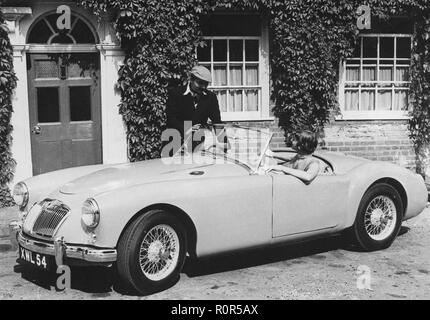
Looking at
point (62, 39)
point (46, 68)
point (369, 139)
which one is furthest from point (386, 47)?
point (46, 68)

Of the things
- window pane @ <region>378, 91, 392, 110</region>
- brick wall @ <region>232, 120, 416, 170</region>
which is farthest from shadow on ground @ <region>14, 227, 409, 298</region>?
window pane @ <region>378, 91, 392, 110</region>

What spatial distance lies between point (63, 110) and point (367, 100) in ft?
17.2

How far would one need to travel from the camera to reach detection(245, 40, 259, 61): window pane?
10.1m

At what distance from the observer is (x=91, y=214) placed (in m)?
4.52

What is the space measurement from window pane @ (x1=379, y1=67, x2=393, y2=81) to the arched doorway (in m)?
4.96

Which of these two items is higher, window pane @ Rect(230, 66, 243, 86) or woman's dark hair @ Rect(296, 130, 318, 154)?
window pane @ Rect(230, 66, 243, 86)

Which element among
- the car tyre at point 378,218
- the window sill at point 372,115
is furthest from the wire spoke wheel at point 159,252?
the window sill at point 372,115

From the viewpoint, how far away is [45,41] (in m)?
9.11

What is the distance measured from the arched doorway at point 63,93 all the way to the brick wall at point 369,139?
8.71 ft

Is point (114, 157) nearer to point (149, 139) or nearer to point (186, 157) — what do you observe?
point (149, 139)

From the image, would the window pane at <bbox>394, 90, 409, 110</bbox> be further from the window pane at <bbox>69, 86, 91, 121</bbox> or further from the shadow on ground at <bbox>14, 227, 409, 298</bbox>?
the window pane at <bbox>69, 86, 91, 121</bbox>

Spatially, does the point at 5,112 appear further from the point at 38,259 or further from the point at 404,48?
the point at 404,48

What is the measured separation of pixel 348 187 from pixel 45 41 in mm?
5484

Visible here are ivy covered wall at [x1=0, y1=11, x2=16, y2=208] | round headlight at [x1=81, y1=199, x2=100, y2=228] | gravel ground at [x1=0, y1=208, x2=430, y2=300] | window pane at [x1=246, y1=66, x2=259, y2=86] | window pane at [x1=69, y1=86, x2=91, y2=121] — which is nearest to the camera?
round headlight at [x1=81, y1=199, x2=100, y2=228]
